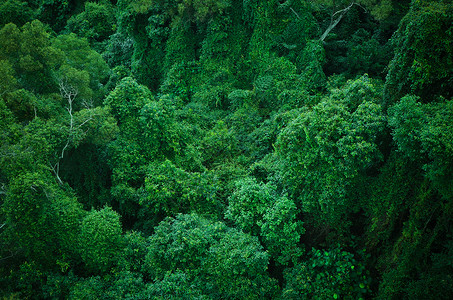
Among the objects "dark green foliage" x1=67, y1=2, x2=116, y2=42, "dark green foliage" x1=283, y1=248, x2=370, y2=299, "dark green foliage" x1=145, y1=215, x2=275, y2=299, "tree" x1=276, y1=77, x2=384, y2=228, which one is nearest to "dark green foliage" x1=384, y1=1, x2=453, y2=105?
"tree" x1=276, y1=77, x2=384, y2=228

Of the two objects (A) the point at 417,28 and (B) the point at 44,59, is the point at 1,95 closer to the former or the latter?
(B) the point at 44,59

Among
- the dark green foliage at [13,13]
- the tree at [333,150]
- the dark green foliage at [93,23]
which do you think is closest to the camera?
the tree at [333,150]

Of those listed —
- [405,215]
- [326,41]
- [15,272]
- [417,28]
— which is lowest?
[15,272]

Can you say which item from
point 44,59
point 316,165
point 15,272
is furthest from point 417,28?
point 15,272

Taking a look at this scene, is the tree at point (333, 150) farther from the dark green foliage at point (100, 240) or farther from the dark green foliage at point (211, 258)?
the dark green foliage at point (100, 240)

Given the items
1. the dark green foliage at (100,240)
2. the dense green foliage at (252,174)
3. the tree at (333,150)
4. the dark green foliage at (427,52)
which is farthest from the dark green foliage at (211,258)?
the dark green foliage at (427,52)

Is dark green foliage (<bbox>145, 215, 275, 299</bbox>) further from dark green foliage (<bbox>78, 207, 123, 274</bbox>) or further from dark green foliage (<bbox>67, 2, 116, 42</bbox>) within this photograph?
dark green foliage (<bbox>67, 2, 116, 42</bbox>)

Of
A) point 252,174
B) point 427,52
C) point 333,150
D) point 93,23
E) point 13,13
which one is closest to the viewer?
point 427,52

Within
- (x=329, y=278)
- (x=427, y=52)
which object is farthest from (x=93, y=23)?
(x=329, y=278)

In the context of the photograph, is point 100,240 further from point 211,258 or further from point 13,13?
point 13,13
